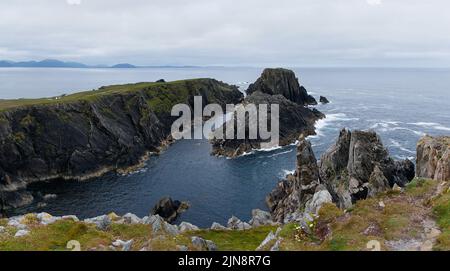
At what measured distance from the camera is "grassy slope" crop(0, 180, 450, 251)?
24.7 metres

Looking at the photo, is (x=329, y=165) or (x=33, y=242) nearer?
(x=33, y=242)

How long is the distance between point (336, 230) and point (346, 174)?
4494 centimetres

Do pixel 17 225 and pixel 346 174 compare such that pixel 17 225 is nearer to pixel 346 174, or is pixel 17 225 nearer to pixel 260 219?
pixel 260 219

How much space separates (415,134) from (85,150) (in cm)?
10889

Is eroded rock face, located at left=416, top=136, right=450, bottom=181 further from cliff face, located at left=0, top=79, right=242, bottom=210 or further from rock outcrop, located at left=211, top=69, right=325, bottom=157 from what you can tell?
cliff face, located at left=0, top=79, right=242, bottom=210

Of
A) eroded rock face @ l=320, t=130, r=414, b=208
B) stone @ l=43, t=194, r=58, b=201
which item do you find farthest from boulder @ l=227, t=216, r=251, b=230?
stone @ l=43, t=194, r=58, b=201

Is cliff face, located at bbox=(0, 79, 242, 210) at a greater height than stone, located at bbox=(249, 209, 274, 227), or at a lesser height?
greater

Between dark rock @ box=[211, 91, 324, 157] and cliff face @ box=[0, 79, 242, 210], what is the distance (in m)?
26.5

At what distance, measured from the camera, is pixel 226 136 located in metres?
126

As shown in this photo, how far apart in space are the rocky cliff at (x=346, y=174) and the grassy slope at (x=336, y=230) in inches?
1106

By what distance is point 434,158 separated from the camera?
4803 centimetres
